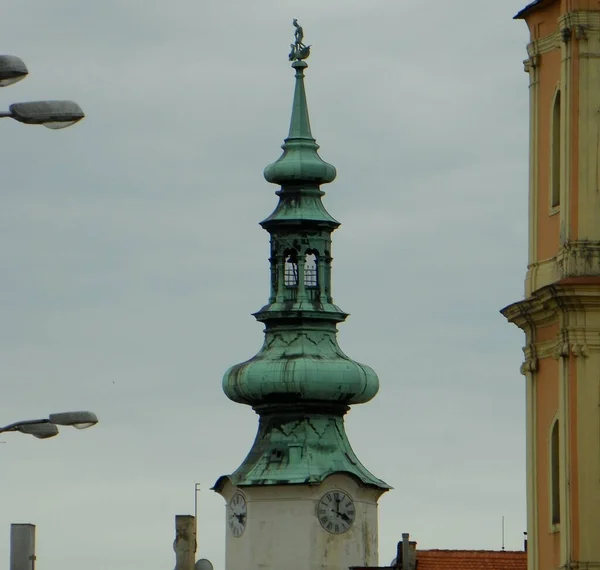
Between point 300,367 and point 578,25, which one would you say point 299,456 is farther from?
point 578,25

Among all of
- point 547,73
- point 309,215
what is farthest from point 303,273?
point 547,73

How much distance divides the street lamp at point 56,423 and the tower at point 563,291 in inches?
525

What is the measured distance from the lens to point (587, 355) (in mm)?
46844

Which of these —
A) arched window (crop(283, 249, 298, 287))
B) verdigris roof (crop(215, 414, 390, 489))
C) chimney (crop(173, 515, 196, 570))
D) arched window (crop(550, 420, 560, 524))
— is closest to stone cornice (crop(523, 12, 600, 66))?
arched window (crop(550, 420, 560, 524))

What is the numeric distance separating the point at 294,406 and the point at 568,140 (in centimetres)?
4729

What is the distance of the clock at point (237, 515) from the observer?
9338 centimetres

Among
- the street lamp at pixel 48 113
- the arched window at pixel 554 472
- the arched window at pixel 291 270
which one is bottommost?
the arched window at pixel 554 472

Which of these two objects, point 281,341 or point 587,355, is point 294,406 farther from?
point 587,355

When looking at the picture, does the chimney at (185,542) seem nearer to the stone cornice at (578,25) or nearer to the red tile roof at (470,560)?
the red tile roof at (470,560)

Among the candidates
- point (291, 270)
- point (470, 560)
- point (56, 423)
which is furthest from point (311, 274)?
point (56, 423)

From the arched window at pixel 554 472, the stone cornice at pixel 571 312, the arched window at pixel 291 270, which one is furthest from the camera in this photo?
the arched window at pixel 291 270

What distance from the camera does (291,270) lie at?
316 ft

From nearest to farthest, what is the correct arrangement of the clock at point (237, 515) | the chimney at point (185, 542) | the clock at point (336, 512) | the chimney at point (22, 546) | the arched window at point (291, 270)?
the chimney at point (22, 546)
the chimney at point (185, 542)
the clock at point (336, 512)
the clock at point (237, 515)
the arched window at point (291, 270)

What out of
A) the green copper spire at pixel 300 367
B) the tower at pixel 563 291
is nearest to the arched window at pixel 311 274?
the green copper spire at pixel 300 367
